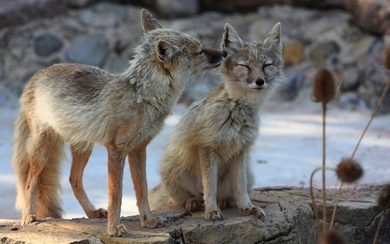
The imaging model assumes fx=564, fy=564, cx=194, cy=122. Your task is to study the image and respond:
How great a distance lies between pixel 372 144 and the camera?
23.0 feet

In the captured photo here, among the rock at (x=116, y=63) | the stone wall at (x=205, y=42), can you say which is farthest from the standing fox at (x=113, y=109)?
the rock at (x=116, y=63)

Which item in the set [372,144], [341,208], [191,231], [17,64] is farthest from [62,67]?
[17,64]

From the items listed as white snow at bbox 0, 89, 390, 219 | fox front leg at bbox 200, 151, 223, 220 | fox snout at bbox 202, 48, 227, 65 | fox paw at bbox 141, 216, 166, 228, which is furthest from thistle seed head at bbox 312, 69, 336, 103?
white snow at bbox 0, 89, 390, 219

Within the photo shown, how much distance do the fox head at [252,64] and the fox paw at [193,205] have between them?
0.87 m

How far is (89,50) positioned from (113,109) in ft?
19.2

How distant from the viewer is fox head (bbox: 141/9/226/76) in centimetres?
346

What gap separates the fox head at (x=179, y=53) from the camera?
136 inches

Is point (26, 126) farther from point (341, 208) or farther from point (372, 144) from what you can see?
point (372, 144)

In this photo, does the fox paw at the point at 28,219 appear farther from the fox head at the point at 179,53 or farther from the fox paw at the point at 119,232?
the fox head at the point at 179,53

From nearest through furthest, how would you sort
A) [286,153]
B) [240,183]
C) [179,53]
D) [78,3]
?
1. [179,53]
2. [240,183]
3. [286,153]
4. [78,3]

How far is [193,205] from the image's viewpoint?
4.14m

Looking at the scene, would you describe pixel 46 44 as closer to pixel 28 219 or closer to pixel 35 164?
pixel 35 164

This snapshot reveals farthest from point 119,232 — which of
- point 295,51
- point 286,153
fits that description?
point 295,51

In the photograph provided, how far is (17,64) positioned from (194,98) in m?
2.88
